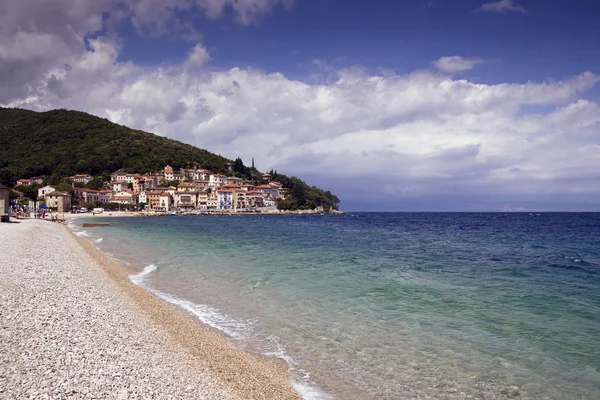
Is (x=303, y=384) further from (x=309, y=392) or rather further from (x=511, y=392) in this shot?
(x=511, y=392)

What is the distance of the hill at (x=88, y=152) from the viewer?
140000mm

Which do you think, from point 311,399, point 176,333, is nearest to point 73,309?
point 176,333

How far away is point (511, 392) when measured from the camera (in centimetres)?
731

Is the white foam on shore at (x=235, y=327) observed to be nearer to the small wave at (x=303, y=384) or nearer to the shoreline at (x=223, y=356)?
the small wave at (x=303, y=384)

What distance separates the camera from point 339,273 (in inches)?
765

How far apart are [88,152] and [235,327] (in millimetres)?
162594

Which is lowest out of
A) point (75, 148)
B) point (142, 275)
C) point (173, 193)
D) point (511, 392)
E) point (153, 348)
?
point (511, 392)

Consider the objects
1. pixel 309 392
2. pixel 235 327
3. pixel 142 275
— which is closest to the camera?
pixel 309 392

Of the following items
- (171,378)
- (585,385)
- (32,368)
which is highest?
(32,368)

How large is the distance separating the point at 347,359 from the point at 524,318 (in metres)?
6.51

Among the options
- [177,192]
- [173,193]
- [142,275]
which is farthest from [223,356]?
[177,192]

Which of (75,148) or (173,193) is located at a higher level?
(75,148)

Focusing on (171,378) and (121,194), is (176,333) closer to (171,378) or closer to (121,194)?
(171,378)

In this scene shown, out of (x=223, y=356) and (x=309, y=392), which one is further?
(x=223, y=356)
